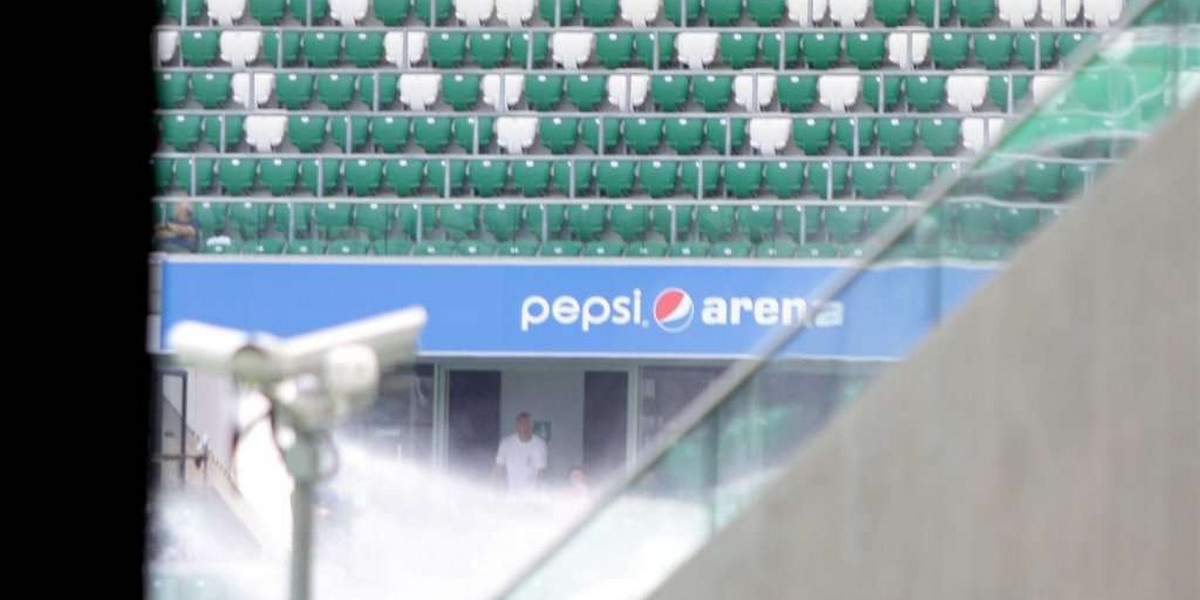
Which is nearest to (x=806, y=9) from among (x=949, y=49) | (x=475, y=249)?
(x=949, y=49)

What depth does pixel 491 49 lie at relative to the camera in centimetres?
2248

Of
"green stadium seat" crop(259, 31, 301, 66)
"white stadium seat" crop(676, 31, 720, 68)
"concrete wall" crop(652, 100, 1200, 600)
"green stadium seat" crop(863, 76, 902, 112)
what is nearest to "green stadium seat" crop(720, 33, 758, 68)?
"white stadium seat" crop(676, 31, 720, 68)

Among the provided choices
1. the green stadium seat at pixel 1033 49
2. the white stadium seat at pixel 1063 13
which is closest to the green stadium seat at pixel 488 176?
the green stadium seat at pixel 1033 49

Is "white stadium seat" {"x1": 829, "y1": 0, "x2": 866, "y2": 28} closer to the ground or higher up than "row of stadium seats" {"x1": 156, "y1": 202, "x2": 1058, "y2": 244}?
higher up

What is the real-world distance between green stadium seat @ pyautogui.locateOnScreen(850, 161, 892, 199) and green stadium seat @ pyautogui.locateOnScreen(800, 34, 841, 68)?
1282 mm

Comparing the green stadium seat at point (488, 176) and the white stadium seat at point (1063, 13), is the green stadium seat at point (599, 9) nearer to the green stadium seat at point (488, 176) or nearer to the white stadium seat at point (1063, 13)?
the green stadium seat at point (488, 176)

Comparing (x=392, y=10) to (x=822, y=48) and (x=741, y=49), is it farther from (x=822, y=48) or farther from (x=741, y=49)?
(x=822, y=48)

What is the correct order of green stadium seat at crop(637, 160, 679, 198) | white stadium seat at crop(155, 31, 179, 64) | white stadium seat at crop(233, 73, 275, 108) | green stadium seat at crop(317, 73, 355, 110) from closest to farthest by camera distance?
1. green stadium seat at crop(637, 160, 679, 198)
2. green stadium seat at crop(317, 73, 355, 110)
3. white stadium seat at crop(233, 73, 275, 108)
4. white stadium seat at crop(155, 31, 179, 64)

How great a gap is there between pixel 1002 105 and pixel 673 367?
3700mm

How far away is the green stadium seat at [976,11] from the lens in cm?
2225

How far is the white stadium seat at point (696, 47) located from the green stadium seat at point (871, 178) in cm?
185

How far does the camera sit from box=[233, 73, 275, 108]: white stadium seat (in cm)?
2258

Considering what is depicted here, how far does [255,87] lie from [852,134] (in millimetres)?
5330

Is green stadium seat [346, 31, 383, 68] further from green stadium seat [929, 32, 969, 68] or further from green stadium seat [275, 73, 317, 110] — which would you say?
green stadium seat [929, 32, 969, 68]
